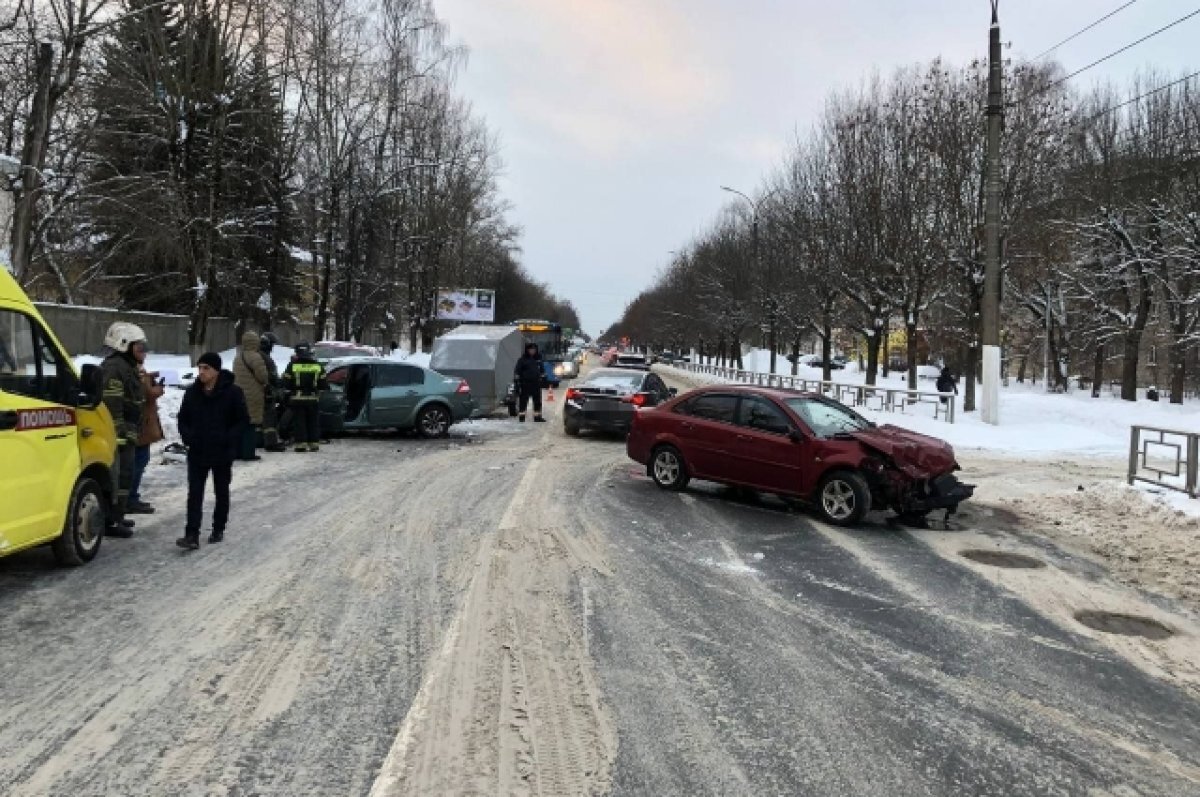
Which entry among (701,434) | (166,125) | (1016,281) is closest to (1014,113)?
(1016,281)

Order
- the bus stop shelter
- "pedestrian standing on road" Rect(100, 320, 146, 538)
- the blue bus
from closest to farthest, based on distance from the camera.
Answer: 1. "pedestrian standing on road" Rect(100, 320, 146, 538)
2. the bus stop shelter
3. the blue bus

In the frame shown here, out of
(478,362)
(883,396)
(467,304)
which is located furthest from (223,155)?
(467,304)

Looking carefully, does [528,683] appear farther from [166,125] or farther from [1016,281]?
[1016,281]

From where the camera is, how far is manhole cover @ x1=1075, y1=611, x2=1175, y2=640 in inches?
229

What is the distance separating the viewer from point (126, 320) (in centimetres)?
3022

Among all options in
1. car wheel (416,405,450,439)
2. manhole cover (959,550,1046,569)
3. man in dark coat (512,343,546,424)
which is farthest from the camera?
man in dark coat (512,343,546,424)

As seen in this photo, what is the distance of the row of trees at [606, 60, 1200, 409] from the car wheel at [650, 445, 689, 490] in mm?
A: 17685

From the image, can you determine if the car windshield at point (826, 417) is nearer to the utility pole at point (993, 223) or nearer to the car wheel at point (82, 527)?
the car wheel at point (82, 527)

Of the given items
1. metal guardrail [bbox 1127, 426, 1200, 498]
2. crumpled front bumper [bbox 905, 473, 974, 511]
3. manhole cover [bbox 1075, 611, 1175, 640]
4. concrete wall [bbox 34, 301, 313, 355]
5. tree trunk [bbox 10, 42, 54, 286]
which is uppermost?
tree trunk [bbox 10, 42, 54, 286]

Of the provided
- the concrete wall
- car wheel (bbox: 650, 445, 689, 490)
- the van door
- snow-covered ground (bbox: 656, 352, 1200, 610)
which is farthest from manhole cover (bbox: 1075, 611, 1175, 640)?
the concrete wall

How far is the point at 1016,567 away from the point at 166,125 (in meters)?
25.6

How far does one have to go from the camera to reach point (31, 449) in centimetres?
583

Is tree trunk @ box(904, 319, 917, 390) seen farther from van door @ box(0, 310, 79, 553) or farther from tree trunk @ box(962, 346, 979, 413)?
van door @ box(0, 310, 79, 553)

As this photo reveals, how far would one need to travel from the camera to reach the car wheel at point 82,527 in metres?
6.41
